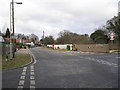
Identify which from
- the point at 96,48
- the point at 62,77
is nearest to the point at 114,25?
the point at 96,48

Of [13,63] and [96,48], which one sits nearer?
[13,63]

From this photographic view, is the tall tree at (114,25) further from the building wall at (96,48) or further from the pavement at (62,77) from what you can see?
the pavement at (62,77)

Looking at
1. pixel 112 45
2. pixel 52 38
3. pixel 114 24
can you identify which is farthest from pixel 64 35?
pixel 112 45

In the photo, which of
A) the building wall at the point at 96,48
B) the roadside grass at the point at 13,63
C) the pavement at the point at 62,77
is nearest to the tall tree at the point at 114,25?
the building wall at the point at 96,48

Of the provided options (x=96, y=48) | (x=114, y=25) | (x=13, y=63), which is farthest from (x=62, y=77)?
(x=114, y=25)

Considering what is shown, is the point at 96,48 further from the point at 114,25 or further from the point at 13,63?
the point at 13,63

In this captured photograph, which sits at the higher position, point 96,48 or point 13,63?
point 96,48

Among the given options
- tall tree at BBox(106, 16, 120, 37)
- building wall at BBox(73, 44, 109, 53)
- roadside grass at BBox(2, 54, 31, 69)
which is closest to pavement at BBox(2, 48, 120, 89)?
roadside grass at BBox(2, 54, 31, 69)

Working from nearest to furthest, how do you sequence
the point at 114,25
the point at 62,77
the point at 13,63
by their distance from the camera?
the point at 62,77
the point at 13,63
the point at 114,25

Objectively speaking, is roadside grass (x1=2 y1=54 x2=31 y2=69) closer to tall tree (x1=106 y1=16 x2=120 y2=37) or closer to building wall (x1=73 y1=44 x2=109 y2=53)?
building wall (x1=73 y1=44 x2=109 y2=53)

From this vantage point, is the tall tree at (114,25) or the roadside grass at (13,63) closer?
the roadside grass at (13,63)

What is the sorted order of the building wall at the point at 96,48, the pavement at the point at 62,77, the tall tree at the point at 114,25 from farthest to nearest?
the tall tree at the point at 114,25
the building wall at the point at 96,48
the pavement at the point at 62,77

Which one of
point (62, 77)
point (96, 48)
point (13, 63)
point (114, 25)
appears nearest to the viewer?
point (62, 77)

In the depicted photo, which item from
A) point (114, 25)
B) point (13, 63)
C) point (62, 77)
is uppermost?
point (114, 25)
